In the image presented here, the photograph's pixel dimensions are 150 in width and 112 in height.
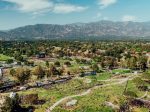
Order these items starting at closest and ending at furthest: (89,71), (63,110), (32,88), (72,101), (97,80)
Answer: (63,110) → (72,101) → (32,88) → (97,80) → (89,71)

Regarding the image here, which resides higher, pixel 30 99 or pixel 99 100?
pixel 30 99

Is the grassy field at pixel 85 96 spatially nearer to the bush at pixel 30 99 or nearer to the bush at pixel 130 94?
the bush at pixel 130 94

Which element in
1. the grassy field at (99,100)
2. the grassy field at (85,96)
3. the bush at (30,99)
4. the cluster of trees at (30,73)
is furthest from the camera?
the cluster of trees at (30,73)

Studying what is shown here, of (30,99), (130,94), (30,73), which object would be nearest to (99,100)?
(130,94)

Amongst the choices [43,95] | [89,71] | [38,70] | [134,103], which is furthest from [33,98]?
[89,71]

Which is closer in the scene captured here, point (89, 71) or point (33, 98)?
point (33, 98)

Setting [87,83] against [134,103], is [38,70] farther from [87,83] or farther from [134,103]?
[134,103]

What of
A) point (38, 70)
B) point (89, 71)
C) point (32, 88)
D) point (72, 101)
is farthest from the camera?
point (89, 71)

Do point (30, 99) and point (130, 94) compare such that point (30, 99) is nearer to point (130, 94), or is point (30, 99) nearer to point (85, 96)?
point (85, 96)

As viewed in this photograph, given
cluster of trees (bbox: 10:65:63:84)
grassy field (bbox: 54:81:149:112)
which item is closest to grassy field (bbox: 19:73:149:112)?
grassy field (bbox: 54:81:149:112)

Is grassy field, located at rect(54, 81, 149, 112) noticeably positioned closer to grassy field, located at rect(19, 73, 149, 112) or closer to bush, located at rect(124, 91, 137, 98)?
grassy field, located at rect(19, 73, 149, 112)

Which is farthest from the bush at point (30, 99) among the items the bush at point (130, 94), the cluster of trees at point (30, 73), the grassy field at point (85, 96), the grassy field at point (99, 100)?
the cluster of trees at point (30, 73)
